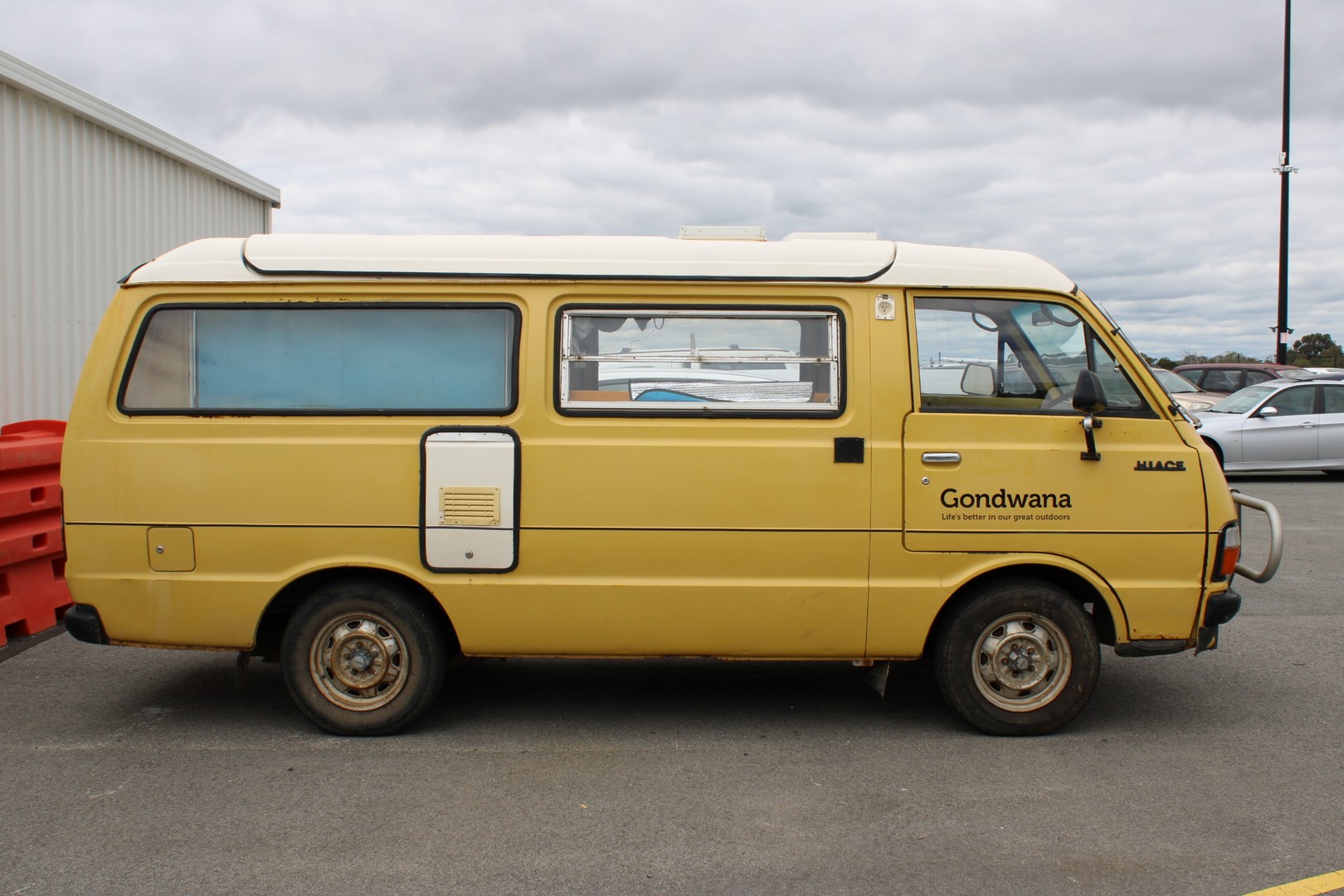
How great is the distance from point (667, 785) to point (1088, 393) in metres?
2.48

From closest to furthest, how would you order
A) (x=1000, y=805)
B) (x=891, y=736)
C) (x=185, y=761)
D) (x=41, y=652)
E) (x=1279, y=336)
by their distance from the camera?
(x=1000, y=805) → (x=185, y=761) → (x=891, y=736) → (x=41, y=652) → (x=1279, y=336)

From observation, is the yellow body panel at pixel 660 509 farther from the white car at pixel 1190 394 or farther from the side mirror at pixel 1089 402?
the white car at pixel 1190 394

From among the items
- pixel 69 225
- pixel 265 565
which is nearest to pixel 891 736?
pixel 265 565

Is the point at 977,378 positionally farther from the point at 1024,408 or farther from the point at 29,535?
the point at 29,535

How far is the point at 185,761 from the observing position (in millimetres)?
4895

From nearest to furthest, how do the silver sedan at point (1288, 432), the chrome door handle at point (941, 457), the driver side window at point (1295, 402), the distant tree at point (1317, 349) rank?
the chrome door handle at point (941, 457), the silver sedan at point (1288, 432), the driver side window at point (1295, 402), the distant tree at point (1317, 349)

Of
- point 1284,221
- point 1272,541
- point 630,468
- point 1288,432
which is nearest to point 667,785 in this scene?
point 630,468

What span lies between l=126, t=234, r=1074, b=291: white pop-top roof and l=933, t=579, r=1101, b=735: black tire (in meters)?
1.48

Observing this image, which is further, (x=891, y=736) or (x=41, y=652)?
(x=41, y=652)

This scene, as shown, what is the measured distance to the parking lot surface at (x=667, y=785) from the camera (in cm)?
383

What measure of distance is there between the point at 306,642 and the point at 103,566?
3.24 feet

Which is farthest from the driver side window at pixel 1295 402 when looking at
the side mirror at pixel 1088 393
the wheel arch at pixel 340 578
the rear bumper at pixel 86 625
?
the rear bumper at pixel 86 625

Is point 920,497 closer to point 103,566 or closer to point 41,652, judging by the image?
point 103,566

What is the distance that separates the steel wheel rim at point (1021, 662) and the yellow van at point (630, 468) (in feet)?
0.04
